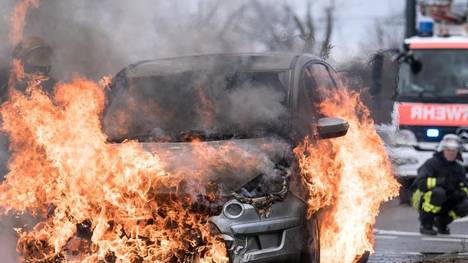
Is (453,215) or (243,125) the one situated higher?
(243,125)

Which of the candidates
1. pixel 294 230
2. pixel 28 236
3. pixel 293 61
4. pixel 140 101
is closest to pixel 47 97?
pixel 140 101

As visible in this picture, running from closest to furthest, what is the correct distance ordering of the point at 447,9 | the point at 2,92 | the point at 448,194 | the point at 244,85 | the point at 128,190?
1. the point at 128,190
2. the point at 244,85
3. the point at 2,92
4. the point at 448,194
5. the point at 447,9

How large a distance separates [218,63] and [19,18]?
7.76 ft

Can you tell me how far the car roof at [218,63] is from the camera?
280 inches

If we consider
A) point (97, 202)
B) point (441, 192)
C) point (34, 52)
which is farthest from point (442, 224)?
point (97, 202)

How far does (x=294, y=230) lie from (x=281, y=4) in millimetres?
3788

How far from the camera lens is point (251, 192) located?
579 centimetres

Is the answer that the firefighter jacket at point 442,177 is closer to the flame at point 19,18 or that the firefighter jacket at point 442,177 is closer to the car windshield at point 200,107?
the car windshield at point 200,107

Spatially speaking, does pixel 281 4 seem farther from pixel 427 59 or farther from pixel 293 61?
pixel 427 59

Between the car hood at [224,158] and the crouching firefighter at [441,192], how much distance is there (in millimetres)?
4949

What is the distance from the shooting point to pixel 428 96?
581 inches

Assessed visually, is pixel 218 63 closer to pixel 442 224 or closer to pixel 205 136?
pixel 205 136

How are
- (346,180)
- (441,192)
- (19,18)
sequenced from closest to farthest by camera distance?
(346,180), (19,18), (441,192)

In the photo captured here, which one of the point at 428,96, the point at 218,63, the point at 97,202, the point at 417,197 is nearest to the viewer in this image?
the point at 97,202
